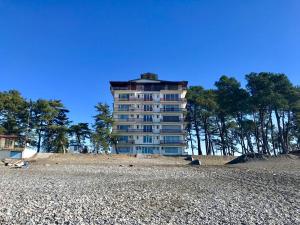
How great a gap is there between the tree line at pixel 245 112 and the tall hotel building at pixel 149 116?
12.2 ft

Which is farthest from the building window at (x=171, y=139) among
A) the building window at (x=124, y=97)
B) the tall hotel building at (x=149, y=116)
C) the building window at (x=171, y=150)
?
the building window at (x=124, y=97)

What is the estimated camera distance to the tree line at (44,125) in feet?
172

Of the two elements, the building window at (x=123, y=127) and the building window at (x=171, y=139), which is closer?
the building window at (x=171, y=139)

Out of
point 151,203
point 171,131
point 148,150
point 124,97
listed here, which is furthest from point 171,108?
point 151,203

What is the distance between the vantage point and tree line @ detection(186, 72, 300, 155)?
165 ft

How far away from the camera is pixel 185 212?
1056 centimetres

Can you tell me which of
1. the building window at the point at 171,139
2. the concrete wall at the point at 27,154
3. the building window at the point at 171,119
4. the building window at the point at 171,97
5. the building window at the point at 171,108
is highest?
the building window at the point at 171,97

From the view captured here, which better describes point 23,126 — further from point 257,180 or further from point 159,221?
point 159,221

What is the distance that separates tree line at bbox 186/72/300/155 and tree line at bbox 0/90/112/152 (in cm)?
1740

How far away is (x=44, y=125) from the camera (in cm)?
5397

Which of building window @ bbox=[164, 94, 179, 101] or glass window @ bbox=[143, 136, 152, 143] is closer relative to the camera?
glass window @ bbox=[143, 136, 152, 143]

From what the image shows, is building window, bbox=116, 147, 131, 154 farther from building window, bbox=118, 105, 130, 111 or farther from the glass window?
building window, bbox=118, 105, 130, 111

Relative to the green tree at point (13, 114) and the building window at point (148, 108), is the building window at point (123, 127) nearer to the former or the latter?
the building window at point (148, 108)

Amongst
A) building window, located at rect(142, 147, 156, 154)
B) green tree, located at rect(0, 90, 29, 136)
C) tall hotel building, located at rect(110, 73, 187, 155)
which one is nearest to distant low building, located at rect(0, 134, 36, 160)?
green tree, located at rect(0, 90, 29, 136)
